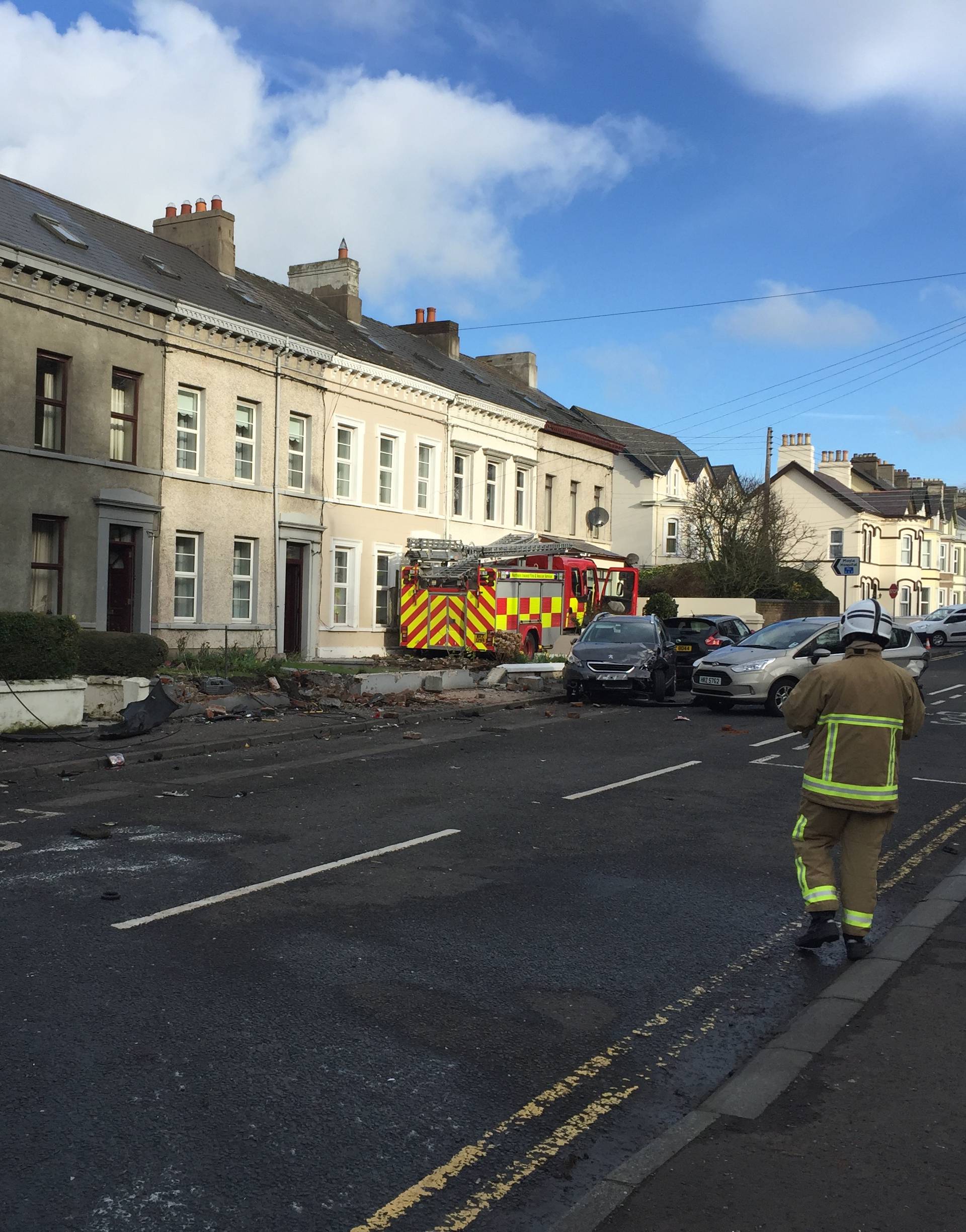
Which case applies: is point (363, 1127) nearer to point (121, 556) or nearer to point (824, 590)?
point (121, 556)

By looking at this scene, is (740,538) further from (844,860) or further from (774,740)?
(844,860)

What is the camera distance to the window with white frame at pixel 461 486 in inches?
1350

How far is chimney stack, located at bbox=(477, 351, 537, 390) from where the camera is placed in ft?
145

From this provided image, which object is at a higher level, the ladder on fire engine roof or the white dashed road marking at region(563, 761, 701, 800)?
the ladder on fire engine roof

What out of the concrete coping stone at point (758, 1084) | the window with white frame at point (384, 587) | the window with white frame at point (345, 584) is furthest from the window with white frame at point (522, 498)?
the concrete coping stone at point (758, 1084)

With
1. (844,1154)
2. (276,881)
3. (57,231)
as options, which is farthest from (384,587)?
(844,1154)

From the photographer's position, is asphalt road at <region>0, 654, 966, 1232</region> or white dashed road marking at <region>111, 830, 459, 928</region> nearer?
asphalt road at <region>0, 654, 966, 1232</region>

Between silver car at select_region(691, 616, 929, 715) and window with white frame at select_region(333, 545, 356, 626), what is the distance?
11.6m

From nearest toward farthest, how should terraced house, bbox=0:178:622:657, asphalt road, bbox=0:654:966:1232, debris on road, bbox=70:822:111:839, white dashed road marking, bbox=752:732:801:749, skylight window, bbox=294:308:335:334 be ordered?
asphalt road, bbox=0:654:966:1232 < debris on road, bbox=70:822:111:839 < white dashed road marking, bbox=752:732:801:749 < terraced house, bbox=0:178:622:657 < skylight window, bbox=294:308:335:334

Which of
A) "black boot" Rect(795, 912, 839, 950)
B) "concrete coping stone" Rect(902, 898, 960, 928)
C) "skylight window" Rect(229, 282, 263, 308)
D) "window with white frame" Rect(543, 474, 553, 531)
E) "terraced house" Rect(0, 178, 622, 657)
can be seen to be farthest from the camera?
"window with white frame" Rect(543, 474, 553, 531)

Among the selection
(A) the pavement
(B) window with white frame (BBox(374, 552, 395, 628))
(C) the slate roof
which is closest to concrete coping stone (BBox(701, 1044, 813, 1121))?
(A) the pavement

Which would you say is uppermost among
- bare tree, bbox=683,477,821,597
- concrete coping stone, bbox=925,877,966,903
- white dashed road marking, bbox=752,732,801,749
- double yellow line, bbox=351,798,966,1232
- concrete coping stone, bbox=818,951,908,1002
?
bare tree, bbox=683,477,821,597

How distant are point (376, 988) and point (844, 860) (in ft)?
8.27

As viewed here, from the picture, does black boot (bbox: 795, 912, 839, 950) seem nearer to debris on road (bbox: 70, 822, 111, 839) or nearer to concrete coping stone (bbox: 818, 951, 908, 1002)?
concrete coping stone (bbox: 818, 951, 908, 1002)
